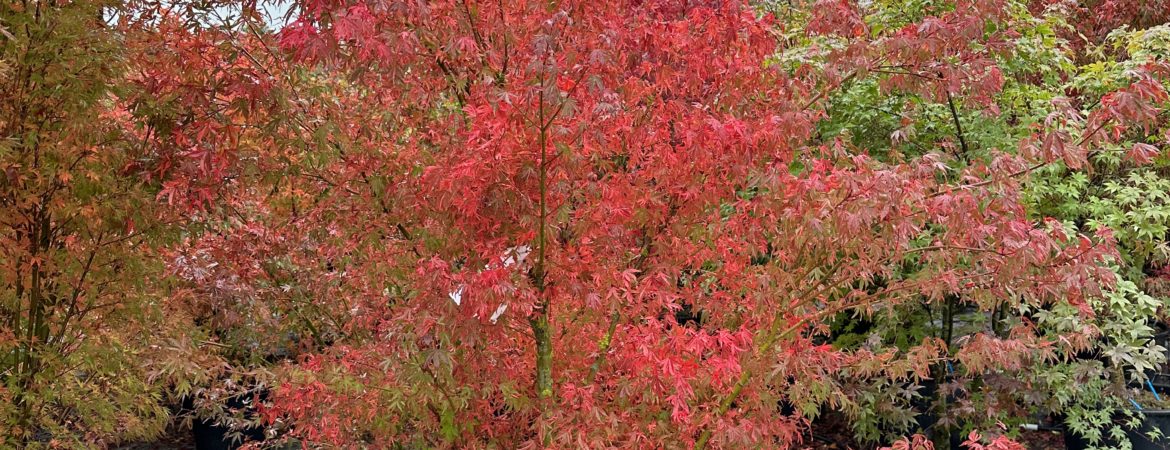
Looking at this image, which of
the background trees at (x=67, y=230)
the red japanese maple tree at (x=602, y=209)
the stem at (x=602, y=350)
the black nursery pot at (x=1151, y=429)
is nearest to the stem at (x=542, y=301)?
the red japanese maple tree at (x=602, y=209)

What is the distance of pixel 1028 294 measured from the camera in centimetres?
367

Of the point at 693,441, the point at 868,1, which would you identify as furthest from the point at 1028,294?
the point at 868,1

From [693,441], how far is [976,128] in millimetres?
3192

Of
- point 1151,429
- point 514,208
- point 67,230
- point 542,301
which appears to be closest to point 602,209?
point 514,208

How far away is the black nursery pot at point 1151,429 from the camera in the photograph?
Answer: 6.07 meters

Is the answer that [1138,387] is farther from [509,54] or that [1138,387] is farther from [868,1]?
[509,54]

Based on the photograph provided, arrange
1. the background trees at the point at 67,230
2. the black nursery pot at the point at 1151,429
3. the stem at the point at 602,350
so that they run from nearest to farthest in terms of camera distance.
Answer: the stem at the point at 602,350
the background trees at the point at 67,230
the black nursery pot at the point at 1151,429

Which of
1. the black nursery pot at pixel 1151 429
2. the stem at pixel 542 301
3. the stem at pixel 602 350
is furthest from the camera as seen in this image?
the black nursery pot at pixel 1151 429

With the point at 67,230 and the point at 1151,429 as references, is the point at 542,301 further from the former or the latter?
the point at 1151,429

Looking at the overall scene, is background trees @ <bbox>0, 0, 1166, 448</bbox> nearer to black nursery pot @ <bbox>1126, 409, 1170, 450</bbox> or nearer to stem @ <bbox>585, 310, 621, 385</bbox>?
stem @ <bbox>585, 310, 621, 385</bbox>

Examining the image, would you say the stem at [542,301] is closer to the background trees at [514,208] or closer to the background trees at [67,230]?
the background trees at [514,208]

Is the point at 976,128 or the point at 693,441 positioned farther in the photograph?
the point at 976,128

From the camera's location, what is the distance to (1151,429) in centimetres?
608

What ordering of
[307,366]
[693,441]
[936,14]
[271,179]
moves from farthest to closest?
[936,14] → [307,366] → [271,179] → [693,441]
